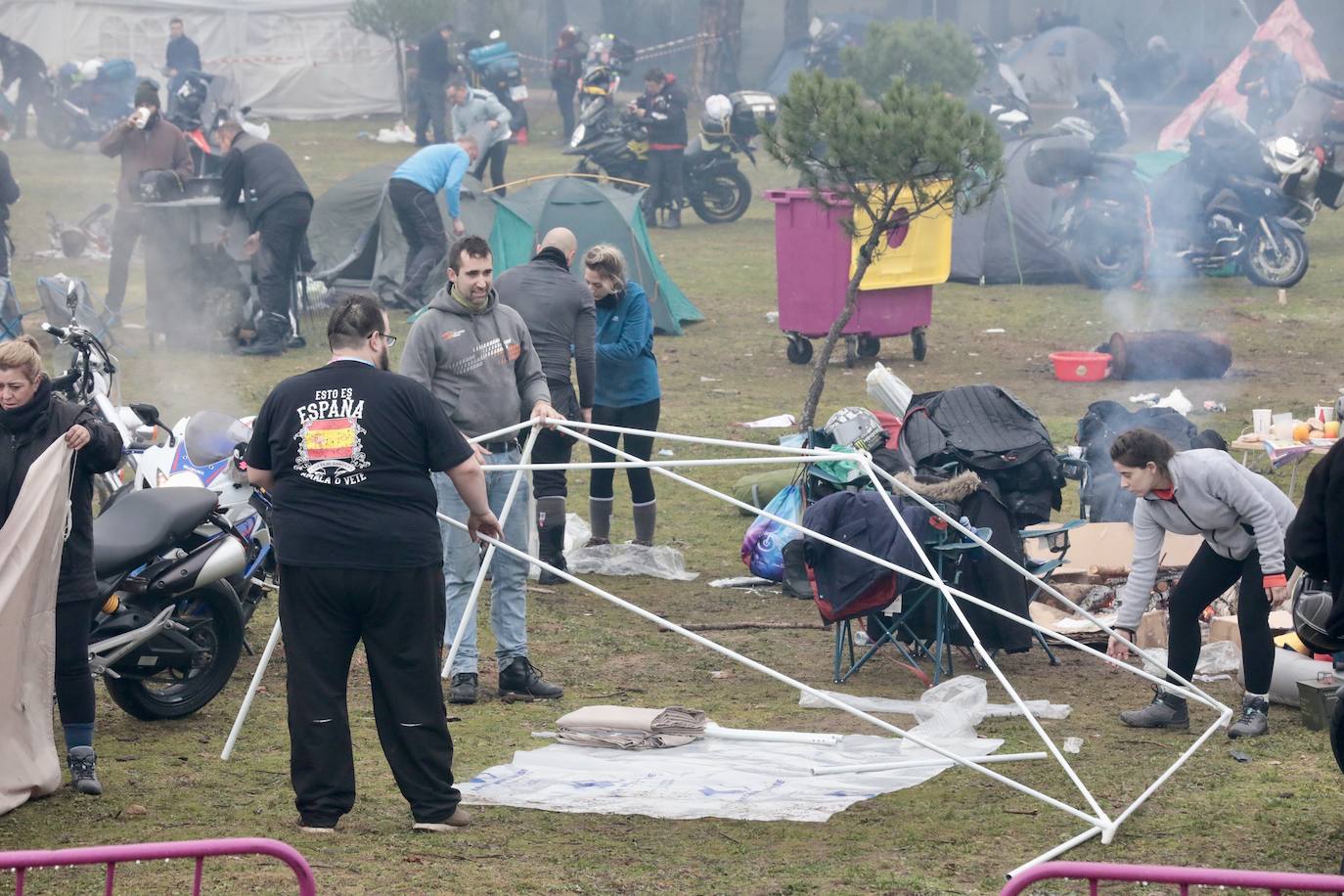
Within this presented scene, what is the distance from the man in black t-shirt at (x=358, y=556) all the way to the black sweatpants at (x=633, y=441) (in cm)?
347

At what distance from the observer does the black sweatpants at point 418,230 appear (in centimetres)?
1458

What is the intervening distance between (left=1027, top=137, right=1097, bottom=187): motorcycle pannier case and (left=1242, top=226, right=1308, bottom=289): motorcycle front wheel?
1.77 meters

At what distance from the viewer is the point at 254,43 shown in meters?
30.0

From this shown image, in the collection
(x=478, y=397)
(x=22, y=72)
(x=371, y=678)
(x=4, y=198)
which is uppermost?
(x=22, y=72)

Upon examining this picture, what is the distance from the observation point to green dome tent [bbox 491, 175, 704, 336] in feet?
48.0

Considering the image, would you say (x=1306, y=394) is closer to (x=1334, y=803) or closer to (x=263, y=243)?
(x=1334, y=803)

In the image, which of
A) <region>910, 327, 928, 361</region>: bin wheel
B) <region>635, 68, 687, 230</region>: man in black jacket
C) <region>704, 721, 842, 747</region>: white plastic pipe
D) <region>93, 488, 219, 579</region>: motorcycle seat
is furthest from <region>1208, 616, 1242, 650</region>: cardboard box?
<region>635, 68, 687, 230</region>: man in black jacket

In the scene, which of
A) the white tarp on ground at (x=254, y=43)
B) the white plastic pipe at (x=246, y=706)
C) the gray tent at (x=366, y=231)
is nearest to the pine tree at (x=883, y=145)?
the gray tent at (x=366, y=231)

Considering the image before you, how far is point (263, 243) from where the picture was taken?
527 inches

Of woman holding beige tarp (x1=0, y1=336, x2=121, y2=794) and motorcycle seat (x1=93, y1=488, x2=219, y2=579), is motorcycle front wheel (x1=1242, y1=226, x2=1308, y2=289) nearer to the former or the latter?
motorcycle seat (x1=93, y1=488, x2=219, y2=579)

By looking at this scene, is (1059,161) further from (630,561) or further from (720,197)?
(630,561)

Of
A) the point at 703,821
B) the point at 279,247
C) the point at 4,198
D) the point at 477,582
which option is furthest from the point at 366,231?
the point at 703,821

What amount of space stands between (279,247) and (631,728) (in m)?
8.73

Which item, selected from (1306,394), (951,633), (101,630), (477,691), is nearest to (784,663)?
(951,633)
